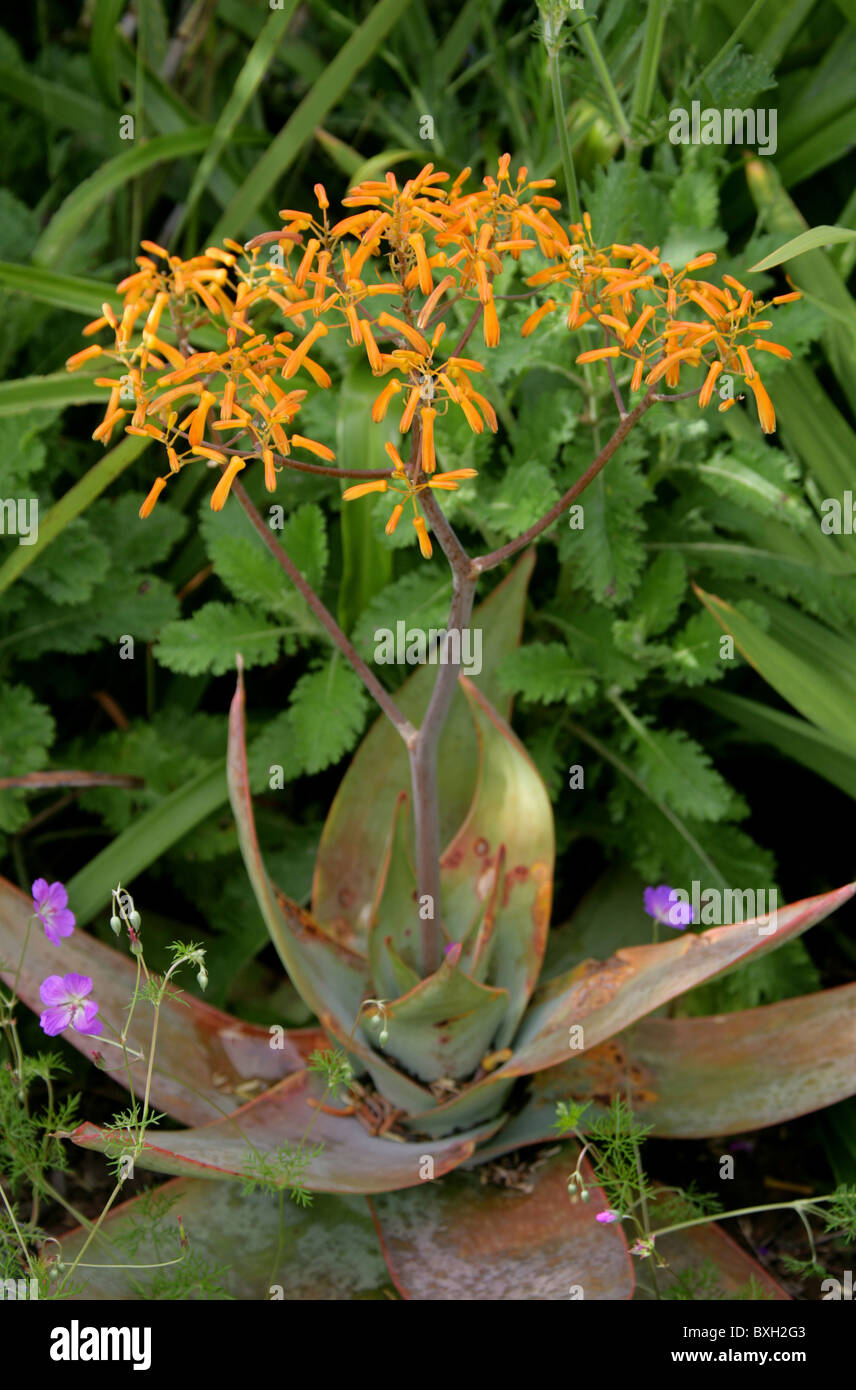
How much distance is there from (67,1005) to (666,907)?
2.16ft

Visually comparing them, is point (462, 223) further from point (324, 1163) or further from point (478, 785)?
point (324, 1163)

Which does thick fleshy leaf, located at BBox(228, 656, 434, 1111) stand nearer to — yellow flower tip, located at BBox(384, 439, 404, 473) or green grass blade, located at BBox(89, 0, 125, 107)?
yellow flower tip, located at BBox(384, 439, 404, 473)

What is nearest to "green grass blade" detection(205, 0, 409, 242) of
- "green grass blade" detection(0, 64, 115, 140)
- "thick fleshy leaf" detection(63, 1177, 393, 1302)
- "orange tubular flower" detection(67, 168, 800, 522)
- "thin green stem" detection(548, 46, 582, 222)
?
"green grass blade" detection(0, 64, 115, 140)

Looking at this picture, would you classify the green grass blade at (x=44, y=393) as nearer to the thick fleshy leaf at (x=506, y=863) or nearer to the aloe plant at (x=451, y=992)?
the aloe plant at (x=451, y=992)

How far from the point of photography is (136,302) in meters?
0.97

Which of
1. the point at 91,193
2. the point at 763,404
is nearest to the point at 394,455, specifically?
the point at 763,404

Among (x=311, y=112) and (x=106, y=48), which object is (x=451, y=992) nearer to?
(x=311, y=112)

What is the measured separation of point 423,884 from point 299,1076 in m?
0.29

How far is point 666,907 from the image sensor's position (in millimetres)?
1304

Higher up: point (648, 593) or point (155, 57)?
point (155, 57)

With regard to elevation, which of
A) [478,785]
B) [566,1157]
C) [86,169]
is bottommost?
[566,1157]

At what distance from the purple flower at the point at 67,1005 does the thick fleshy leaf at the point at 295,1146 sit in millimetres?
110

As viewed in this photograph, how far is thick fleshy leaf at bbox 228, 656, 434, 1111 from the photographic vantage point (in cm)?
125
